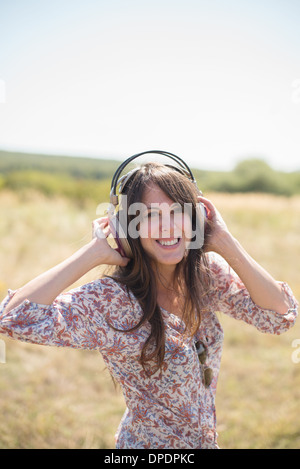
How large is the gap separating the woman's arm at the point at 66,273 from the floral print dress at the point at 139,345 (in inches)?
1.5

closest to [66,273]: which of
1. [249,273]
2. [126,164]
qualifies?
[126,164]

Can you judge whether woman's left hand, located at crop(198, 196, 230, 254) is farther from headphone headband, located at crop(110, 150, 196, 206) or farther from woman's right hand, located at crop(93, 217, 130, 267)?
woman's right hand, located at crop(93, 217, 130, 267)

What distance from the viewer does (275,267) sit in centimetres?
806

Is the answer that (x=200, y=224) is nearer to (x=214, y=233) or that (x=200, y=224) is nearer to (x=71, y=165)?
(x=214, y=233)

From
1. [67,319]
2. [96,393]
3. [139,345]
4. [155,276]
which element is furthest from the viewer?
[96,393]

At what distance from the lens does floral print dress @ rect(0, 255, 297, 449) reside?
149 cm

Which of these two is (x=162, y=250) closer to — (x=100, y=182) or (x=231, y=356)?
(x=231, y=356)

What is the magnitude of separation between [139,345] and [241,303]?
543 mm

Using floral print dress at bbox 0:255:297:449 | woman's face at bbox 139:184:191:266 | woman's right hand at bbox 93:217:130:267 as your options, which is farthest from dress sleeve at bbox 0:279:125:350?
woman's face at bbox 139:184:191:266

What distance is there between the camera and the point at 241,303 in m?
1.85

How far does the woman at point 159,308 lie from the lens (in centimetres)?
154

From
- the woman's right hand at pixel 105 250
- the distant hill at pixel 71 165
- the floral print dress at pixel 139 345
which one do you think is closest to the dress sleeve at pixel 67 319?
the floral print dress at pixel 139 345
